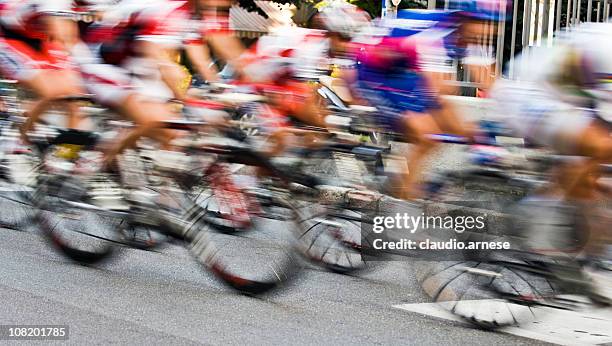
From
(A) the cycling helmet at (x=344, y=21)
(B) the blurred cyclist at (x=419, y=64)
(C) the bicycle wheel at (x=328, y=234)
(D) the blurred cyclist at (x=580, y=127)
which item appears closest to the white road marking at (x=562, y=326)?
(D) the blurred cyclist at (x=580, y=127)

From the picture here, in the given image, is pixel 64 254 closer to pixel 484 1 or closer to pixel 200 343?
pixel 200 343

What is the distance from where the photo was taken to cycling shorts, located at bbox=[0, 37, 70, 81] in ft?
28.5

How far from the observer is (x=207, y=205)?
23.9 ft

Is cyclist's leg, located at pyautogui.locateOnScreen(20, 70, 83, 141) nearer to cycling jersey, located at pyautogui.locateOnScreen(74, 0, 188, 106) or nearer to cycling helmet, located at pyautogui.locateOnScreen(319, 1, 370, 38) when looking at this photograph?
cycling jersey, located at pyautogui.locateOnScreen(74, 0, 188, 106)

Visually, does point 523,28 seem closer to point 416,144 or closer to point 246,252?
point 416,144

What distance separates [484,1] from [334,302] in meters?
2.21

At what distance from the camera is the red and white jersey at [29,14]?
8.88 metres

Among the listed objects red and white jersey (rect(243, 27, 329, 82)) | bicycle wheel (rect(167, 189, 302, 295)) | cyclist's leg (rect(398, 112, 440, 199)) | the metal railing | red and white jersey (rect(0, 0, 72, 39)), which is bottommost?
the metal railing

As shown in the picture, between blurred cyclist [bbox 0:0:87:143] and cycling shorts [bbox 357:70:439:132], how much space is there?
2.13 meters

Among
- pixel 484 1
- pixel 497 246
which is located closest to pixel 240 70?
pixel 484 1

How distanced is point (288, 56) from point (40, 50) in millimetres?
2204

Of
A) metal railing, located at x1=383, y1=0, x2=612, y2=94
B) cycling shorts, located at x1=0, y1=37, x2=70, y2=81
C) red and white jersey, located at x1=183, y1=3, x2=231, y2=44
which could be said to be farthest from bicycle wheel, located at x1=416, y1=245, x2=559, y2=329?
metal railing, located at x1=383, y1=0, x2=612, y2=94

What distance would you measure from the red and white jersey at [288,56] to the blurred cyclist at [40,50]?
4.36 feet

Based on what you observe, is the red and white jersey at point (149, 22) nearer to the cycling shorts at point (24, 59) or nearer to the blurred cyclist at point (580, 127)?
the cycling shorts at point (24, 59)
